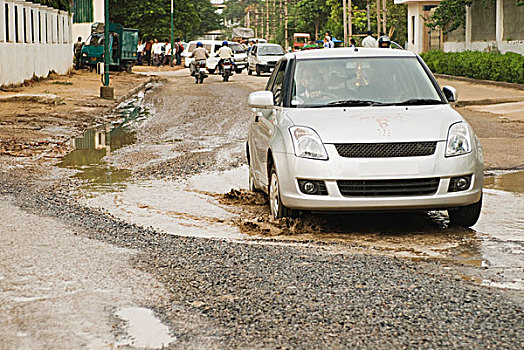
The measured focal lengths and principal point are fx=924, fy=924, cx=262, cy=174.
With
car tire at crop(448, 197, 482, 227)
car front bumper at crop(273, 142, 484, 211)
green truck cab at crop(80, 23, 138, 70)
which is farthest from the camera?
green truck cab at crop(80, 23, 138, 70)

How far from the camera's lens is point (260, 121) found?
9.45m

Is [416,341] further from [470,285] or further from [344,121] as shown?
[344,121]

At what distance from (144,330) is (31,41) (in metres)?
30.5

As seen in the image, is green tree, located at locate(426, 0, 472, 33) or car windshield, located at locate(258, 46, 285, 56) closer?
green tree, located at locate(426, 0, 472, 33)

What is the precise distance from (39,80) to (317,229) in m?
27.6

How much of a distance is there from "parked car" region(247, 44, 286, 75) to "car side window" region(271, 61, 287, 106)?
36024 millimetres

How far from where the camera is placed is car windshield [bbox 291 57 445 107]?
868cm

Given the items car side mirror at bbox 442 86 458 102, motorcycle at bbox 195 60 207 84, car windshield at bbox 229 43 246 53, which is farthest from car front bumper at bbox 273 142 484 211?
car windshield at bbox 229 43 246 53

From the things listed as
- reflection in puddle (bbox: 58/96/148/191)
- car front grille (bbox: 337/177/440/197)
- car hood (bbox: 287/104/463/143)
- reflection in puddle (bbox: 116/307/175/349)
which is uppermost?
car hood (bbox: 287/104/463/143)

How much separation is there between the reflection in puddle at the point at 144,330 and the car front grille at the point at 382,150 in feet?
9.35

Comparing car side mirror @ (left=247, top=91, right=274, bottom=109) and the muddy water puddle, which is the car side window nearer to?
car side mirror @ (left=247, top=91, right=274, bottom=109)

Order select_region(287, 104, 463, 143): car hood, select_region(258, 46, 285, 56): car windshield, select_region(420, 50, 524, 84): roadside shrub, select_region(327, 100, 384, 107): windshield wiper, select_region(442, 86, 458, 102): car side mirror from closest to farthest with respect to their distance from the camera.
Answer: select_region(287, 104, 463, 143): car hood, select_region(327, 100, 384, 107): windshield wiper, select_region(442, 86, 458, 102): car side mirror, select_region(420, 50, 524, 84): roadside shrub, select_region(258, 46, 285, 56): car windshield

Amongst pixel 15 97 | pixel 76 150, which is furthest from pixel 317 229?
pixel 15 97

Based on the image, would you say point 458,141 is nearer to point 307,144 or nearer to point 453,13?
point 307,144
